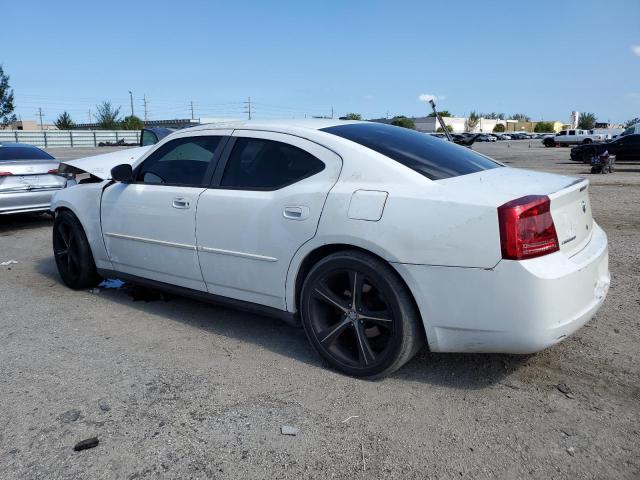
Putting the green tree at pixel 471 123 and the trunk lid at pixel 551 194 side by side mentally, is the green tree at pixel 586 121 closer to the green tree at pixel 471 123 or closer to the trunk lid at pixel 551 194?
the green tree at pixel 471 123

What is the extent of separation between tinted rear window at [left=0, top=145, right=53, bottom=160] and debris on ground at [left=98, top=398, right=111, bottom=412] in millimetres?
7106

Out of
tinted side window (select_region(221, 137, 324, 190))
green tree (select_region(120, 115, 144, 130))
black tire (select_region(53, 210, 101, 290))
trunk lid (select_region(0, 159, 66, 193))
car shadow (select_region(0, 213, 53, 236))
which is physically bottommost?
car shadow (select_region(0, 213, 53, 236))

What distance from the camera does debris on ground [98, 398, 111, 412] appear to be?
10.1 ft

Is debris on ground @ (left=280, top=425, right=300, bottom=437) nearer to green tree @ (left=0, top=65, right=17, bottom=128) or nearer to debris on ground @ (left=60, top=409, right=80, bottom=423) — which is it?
debris on ground @ (left=60, top=409, right=80, bottom=423)

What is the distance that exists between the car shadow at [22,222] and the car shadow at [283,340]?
4.79 meters

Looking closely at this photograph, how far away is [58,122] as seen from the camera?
8838 centimetres

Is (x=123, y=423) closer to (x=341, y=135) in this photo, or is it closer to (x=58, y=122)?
(x=341, y=135)

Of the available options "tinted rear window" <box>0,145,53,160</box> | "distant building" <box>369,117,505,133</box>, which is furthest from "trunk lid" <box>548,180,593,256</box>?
"distant building" <box>369,117,505,133</box>

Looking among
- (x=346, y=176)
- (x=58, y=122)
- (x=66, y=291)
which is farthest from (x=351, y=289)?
(x=58, y=122)

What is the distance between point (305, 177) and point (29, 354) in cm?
229

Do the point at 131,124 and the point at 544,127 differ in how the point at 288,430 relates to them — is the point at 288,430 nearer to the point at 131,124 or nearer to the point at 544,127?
the point at 131,124

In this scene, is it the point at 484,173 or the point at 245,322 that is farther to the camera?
the point at 245,322

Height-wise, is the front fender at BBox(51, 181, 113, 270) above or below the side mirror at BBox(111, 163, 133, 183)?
below

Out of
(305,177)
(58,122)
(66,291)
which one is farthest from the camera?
(58,122)
